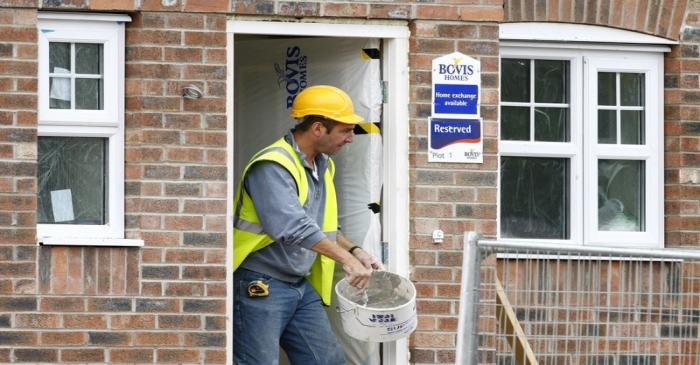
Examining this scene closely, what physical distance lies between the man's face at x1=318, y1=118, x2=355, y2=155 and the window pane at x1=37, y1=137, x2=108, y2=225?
129 centimetres

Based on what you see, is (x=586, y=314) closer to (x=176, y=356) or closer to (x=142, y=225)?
(x=176, y=356)

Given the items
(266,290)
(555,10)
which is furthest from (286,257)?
(555,10)

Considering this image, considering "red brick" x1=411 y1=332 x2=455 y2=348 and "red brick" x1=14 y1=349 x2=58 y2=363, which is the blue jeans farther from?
"red brick" x1=14 y1=349 x2=58 y2=363

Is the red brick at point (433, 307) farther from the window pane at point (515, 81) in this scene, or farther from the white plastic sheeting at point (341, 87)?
the window pane at point (515, 81)

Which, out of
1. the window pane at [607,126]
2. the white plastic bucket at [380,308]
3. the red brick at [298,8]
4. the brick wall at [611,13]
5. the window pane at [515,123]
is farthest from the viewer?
the window pane at [607,126]

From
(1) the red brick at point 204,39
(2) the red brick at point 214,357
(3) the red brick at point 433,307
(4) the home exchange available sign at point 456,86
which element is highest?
(1) the red brick at point 204,39

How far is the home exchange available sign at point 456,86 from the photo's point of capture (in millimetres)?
9695

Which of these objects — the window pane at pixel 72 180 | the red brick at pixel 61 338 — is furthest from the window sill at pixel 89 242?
the red brick at pixel 61 338

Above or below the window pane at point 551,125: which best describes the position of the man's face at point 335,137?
below

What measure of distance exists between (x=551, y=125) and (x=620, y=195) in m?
0.63

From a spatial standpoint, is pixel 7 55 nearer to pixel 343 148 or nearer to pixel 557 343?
pixel 343 148

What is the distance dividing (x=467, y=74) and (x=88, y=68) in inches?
87.6

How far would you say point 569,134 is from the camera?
401 inches

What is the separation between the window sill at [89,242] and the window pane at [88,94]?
0.76 m
